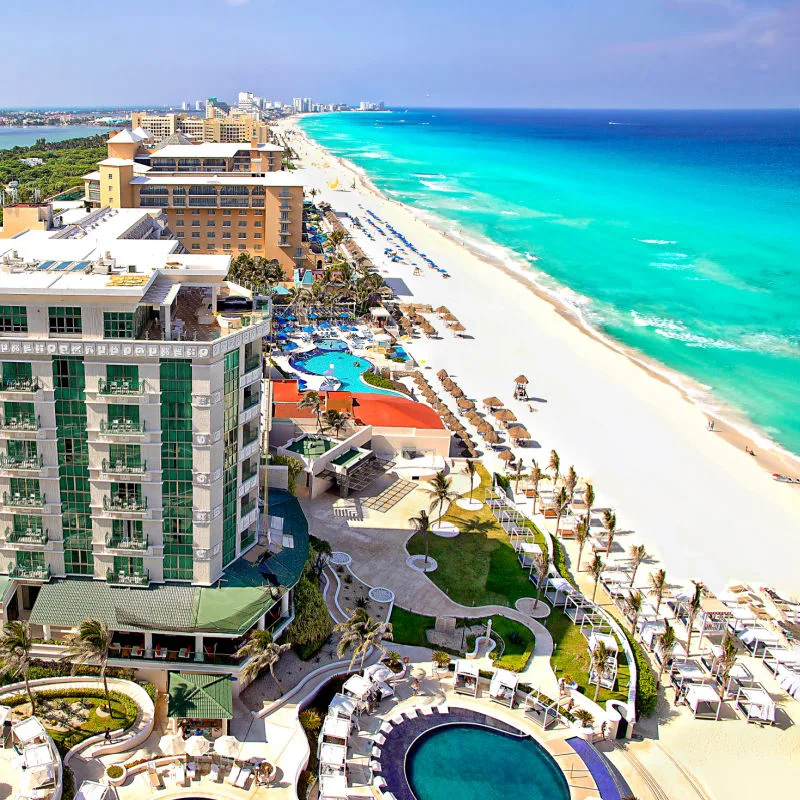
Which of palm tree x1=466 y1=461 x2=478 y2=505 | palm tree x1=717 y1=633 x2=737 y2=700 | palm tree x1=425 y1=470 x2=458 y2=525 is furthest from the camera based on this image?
palm tree x1=466 y1=461 x2=478 y2=505

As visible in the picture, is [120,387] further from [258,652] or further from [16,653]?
[258,652]

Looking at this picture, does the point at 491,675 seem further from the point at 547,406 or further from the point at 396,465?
the point at 547,406

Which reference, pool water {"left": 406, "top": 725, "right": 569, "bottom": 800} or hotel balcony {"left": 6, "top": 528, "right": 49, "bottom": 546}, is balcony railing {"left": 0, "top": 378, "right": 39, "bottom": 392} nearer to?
hotel balcony {"left": 6, "top": 528, "right": 49, "bottom": 546}

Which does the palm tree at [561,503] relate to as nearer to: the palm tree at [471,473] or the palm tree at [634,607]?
the palm tree at [471,473]

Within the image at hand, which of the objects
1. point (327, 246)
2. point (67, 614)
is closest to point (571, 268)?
point (327, 246)

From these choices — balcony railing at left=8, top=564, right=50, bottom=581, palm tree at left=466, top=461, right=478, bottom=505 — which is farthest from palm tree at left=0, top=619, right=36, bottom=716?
palm tree at left=466, top=461, right=478, bottom=505

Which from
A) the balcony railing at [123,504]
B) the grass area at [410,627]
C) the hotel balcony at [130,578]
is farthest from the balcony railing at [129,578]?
the grass area at [410,627]

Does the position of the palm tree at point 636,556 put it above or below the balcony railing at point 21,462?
below

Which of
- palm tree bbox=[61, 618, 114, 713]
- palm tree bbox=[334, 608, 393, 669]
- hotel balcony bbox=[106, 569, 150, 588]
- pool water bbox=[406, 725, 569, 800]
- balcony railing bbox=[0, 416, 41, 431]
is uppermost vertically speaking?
balcony railing bbox=[0, 416, 41, 431]
